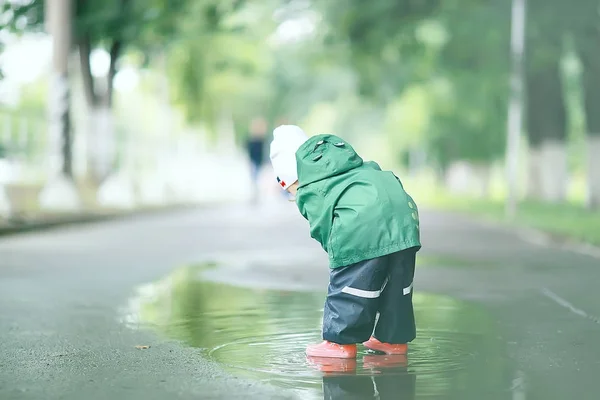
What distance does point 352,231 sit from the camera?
7.34 metres

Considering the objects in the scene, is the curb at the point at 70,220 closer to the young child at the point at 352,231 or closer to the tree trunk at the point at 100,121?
the tree trunk at the point at 100,121

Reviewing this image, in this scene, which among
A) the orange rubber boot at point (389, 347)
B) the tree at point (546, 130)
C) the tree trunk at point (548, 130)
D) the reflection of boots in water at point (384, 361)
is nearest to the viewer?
the reflection of boots in water at point (384, 361)

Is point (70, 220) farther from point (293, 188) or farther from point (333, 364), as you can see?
point (333, 364)

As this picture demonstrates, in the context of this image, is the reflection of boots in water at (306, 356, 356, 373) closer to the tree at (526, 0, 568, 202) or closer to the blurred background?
the blurred background

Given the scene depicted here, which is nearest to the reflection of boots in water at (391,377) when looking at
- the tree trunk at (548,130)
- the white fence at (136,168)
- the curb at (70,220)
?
the curb at (70,220)

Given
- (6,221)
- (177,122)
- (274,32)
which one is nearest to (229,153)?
(274,32)

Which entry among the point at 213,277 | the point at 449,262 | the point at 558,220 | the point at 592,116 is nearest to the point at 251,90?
the point at 592,116

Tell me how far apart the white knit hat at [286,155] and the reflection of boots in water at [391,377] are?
110 centimetres

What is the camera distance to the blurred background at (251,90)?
28.2m

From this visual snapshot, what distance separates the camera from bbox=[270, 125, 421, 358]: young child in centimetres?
735

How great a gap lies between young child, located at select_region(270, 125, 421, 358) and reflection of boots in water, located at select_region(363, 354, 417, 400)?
12 cm

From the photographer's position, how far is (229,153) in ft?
221

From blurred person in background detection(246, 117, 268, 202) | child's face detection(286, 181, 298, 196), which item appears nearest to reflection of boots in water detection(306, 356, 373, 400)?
child's face detection(286, 181, 298, 196)

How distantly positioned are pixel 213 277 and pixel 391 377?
23.5 ft
